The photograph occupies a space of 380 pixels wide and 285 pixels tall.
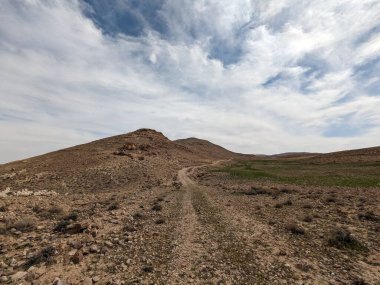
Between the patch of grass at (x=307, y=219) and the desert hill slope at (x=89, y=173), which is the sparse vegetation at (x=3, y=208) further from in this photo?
the patch of grass at (x=307, y=219)

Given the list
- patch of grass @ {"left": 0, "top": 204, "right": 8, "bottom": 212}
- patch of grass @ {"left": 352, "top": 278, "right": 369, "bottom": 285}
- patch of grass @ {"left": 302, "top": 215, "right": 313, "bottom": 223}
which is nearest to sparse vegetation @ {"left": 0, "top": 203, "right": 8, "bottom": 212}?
patch of grass @ {"left": 0, "top": 204, "right": 8, "bottom": 212}

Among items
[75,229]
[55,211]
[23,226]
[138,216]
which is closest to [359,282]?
[75,229]

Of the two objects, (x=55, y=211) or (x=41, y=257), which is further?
(x=55, y=211)

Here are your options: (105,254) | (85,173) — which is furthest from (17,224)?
(85,173)

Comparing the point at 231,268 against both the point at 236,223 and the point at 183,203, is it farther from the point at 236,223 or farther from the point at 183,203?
the point at 183,203

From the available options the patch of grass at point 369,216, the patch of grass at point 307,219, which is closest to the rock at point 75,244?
the patch of grass at point 307,219

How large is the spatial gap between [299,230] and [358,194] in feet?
43.8

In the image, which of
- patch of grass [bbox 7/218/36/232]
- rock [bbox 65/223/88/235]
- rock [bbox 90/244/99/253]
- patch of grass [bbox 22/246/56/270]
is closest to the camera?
patch of grass [bbox 22/246/56/270]

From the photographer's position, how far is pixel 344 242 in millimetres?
11805

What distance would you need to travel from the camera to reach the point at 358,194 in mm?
23719

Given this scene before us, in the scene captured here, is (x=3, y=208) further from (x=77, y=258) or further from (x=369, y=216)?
(x=369, y=216)

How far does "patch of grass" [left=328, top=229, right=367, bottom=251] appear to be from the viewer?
451 inches

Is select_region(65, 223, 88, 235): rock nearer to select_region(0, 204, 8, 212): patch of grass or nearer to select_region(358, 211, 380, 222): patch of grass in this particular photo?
select_region(0, 204, 8, 212): patch of grass

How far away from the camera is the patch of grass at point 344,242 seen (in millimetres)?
11445
